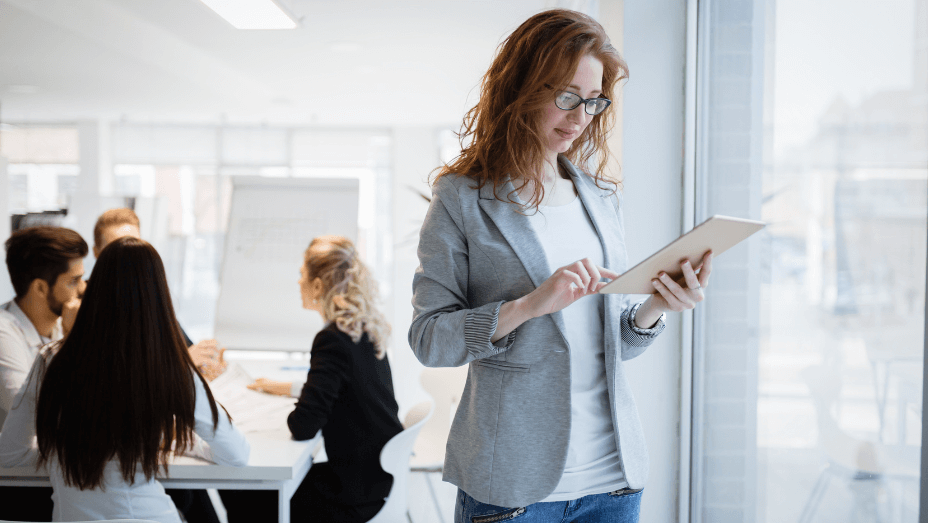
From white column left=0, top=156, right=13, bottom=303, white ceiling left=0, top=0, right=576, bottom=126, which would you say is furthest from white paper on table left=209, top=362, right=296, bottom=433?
white column left=0, top=156, right=13, bottom=303

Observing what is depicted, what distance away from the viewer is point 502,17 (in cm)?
398

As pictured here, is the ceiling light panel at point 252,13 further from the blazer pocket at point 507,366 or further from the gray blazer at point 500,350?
the blazer pocket at point 507,366

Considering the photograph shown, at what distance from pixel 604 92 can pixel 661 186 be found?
94cm

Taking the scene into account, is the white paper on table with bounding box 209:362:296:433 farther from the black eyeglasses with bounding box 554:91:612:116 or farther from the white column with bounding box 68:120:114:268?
the white column with bounding box 68:120:114:268

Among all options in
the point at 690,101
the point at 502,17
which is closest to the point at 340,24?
the point at 502,17

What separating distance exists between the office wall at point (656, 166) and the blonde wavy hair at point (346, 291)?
897 mm

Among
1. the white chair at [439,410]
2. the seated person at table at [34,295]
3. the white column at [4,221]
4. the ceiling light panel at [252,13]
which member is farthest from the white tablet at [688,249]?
the white column at [4,221]

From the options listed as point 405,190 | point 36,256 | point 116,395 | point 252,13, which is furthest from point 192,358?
point 405,190

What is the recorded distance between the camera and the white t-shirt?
1013 mm

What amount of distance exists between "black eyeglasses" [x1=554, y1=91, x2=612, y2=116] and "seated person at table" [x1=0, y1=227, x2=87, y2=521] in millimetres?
1815

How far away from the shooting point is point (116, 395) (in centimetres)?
156

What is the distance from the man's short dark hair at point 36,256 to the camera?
218cm

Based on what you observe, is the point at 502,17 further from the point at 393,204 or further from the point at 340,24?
the point at 393,204

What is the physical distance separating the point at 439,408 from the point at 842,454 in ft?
6.47
